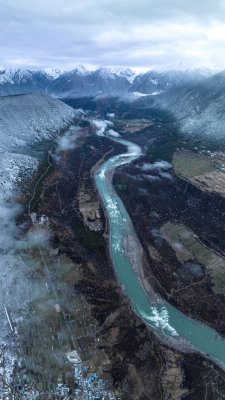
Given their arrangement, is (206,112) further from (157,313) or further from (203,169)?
(157,313)

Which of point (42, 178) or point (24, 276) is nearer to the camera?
point (24, 276)

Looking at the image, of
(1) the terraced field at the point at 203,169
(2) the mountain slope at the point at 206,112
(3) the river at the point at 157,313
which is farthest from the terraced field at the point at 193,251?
(2) the mountain slope at the point at 206,112

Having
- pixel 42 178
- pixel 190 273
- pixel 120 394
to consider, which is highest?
pixel 42 178

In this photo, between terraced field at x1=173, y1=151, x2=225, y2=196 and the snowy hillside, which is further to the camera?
terraced field at x1=173, y1=151, x2=225, y2=196

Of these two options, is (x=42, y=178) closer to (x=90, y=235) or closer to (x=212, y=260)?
(x=90, y=235)

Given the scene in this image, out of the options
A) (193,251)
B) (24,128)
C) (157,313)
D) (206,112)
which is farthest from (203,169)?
(24,128)

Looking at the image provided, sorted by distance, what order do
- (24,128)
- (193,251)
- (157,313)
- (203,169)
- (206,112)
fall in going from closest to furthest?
(157,313), (193,251), (203,169), (24,128), (206,112)

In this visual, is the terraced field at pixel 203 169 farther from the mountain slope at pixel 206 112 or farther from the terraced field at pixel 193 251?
the mountain slope at pixel 206 112

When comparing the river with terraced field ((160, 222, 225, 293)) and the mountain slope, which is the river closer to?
terraced field ((160, 222, 225, 293))

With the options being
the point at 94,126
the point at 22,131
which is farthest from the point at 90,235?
the point at 94,126

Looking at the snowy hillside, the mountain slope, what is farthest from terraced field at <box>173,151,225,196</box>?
the snowy hillside

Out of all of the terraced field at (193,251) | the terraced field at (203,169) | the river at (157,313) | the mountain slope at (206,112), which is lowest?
the river at (157,313)
